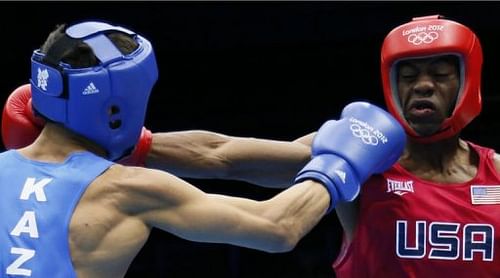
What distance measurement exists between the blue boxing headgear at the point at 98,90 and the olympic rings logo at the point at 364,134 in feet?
2.27

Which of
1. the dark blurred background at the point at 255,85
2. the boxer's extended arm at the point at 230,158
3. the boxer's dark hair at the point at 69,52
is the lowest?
the dark blurred background at the point at 255,85

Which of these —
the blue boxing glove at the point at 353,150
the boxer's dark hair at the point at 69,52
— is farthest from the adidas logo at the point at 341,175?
the boxer's dark hair at the point at 69,52

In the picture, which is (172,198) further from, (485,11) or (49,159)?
(485,11)

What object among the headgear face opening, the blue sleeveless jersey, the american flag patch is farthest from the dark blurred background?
the blue sleeveless jersey

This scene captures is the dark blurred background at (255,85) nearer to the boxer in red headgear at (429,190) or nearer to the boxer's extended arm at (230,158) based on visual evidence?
the boxer's extended arm at (230,158)

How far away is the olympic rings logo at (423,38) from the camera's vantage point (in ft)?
9.14

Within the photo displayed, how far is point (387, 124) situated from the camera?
9.00 ft

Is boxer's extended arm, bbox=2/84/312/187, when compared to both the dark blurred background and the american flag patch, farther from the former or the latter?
the dark blurred background

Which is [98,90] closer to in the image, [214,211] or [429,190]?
[214,211]

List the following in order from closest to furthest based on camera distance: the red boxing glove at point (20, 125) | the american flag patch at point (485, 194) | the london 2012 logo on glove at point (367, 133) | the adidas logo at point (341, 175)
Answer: the adidas logo at point (341, 175) < the london 2012 logo on glove at point (367, 133) < the american flag patch at point (485, 194) < the red boxing glove at point (20, 125)

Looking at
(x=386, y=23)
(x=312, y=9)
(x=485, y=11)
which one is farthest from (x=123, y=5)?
(x=485, y=11)

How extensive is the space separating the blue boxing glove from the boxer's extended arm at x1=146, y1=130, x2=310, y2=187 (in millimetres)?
253

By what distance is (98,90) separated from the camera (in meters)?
2.28

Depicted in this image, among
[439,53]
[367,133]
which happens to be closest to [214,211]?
[367,133]
